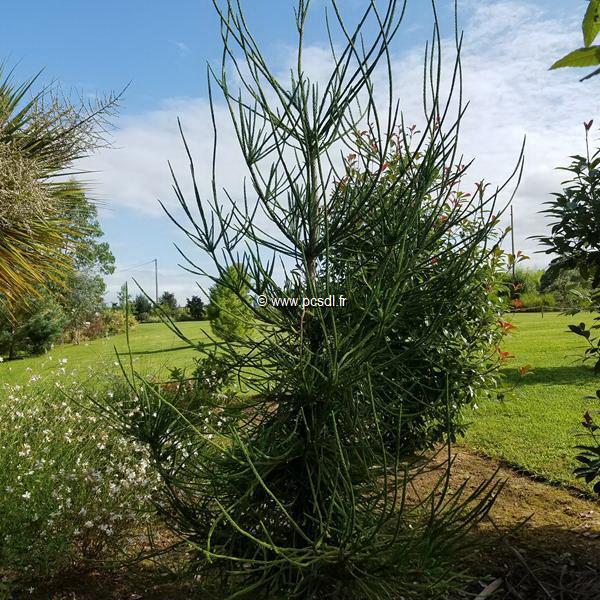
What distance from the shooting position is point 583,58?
0.80 metres

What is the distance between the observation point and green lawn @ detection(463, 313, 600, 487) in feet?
17.0

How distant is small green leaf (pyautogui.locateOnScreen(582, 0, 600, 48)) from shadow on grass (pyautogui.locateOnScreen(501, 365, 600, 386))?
313 inches

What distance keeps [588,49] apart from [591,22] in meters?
0.05

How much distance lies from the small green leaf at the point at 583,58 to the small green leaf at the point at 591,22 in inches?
1.4

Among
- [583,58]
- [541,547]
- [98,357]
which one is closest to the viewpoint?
[583,58]

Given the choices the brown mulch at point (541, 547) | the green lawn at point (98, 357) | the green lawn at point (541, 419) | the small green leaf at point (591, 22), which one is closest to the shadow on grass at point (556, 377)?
the green lawn at point (541, 419)

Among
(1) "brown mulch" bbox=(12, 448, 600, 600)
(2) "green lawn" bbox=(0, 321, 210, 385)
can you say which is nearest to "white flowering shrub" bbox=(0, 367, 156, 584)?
(1) "brown mulch" bbox=(12, 448, 600, 600)

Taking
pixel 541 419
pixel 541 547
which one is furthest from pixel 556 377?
pixel 541 547

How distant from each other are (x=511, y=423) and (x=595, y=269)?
387 centimetres

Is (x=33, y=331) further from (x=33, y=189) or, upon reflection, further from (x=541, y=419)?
(x=541, y=419)

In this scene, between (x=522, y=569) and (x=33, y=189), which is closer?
(x=522, y=569)

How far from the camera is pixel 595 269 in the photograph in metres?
3.25

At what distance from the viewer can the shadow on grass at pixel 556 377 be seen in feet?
27.7

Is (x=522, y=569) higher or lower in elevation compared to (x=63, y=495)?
lower
